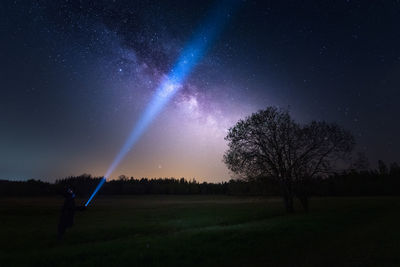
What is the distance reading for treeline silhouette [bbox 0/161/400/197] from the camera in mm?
33281

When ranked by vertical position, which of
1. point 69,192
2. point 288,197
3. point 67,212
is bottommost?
→ point 67,212

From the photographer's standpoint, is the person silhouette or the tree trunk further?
the tree trunk

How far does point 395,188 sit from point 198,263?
118m

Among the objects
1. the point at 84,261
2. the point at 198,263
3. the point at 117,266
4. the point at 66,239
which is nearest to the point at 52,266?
the point at 84,261

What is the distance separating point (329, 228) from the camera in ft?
54.1

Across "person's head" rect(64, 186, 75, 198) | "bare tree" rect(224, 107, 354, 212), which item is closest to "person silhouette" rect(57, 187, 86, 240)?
"person's head" rect(64, 186, 75, 198)

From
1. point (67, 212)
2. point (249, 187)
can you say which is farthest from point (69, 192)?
point (249, 187)

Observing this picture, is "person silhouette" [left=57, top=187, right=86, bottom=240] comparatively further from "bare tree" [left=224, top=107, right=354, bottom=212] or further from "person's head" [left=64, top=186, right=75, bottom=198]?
"bare tree" [left=224, top=107, right=354, bottom=212]

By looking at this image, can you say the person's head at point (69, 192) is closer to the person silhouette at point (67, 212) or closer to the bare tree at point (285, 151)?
the person silhouette at point (67, 212)

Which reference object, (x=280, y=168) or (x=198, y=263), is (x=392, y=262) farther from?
(x=280, y=168)

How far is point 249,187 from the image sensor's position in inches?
1400

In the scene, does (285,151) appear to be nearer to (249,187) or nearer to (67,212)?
(249,187)

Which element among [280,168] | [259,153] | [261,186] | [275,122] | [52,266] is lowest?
[52,266]

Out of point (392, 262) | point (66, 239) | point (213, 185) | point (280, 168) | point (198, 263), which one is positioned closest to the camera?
point (392, 262)
